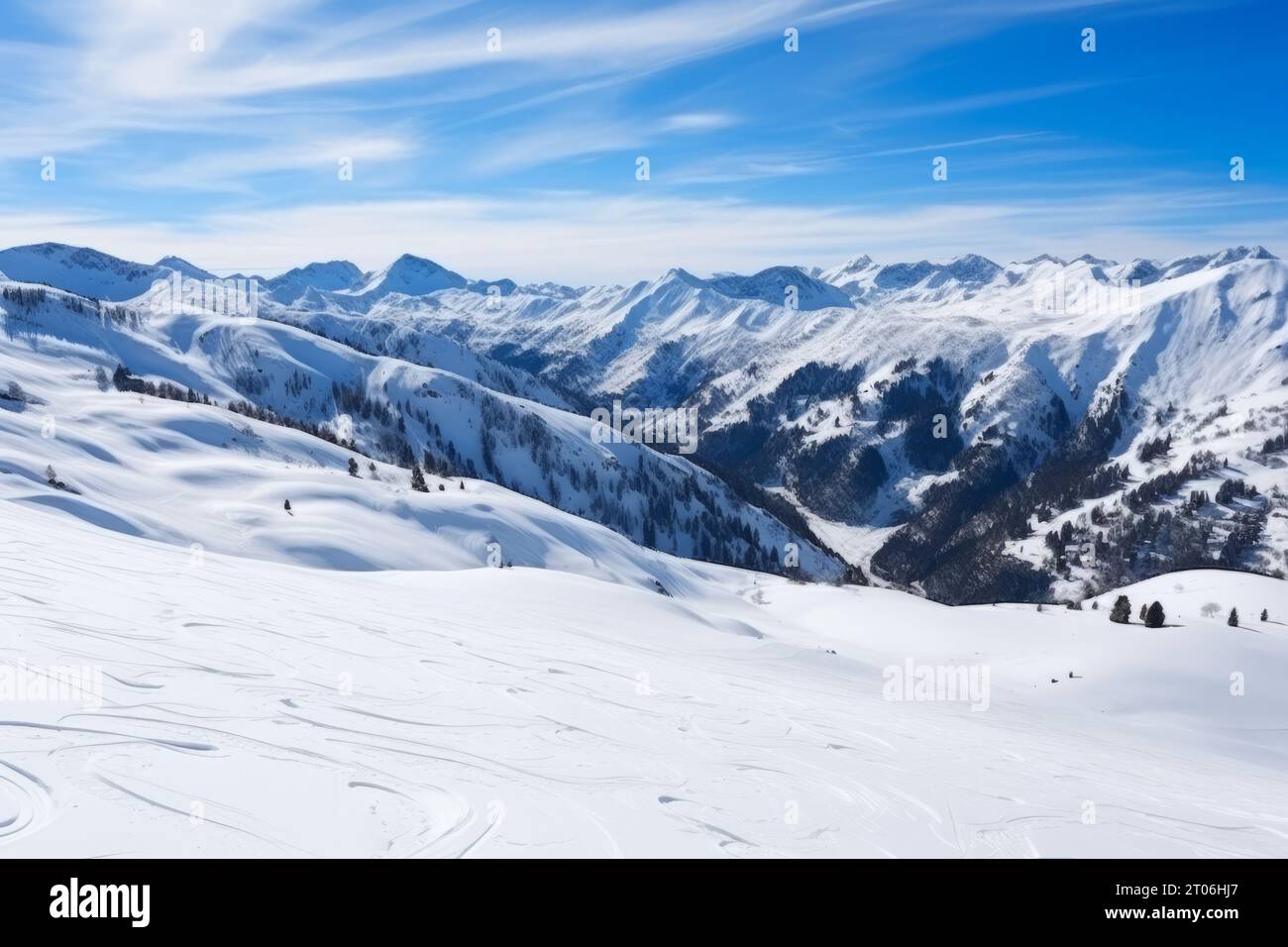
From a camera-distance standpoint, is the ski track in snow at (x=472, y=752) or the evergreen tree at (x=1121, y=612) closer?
the ski track in snow at (x=472, y=752)

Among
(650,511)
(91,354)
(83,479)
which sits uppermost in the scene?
(91,354)

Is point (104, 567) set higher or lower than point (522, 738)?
higher

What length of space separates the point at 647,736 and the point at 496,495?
266 feet

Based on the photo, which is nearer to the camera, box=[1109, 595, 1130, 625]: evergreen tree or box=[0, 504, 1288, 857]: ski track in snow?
box=[0, 504, 1288, 857]: ski track in snow

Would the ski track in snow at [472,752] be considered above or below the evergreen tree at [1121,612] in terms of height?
above

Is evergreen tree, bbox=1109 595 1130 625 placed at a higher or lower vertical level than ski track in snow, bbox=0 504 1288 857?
lower

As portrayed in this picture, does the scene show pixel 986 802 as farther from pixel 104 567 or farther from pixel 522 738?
pixel 104 567

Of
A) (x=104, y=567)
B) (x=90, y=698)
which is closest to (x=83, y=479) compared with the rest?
(x=104, y=567)

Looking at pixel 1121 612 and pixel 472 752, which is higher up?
pixel 472 752

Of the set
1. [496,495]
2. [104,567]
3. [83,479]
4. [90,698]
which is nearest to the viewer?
[90,698]

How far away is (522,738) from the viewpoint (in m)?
10.9

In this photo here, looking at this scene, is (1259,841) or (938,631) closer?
(1259,841)

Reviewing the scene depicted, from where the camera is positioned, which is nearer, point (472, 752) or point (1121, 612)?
point (472, 752)
